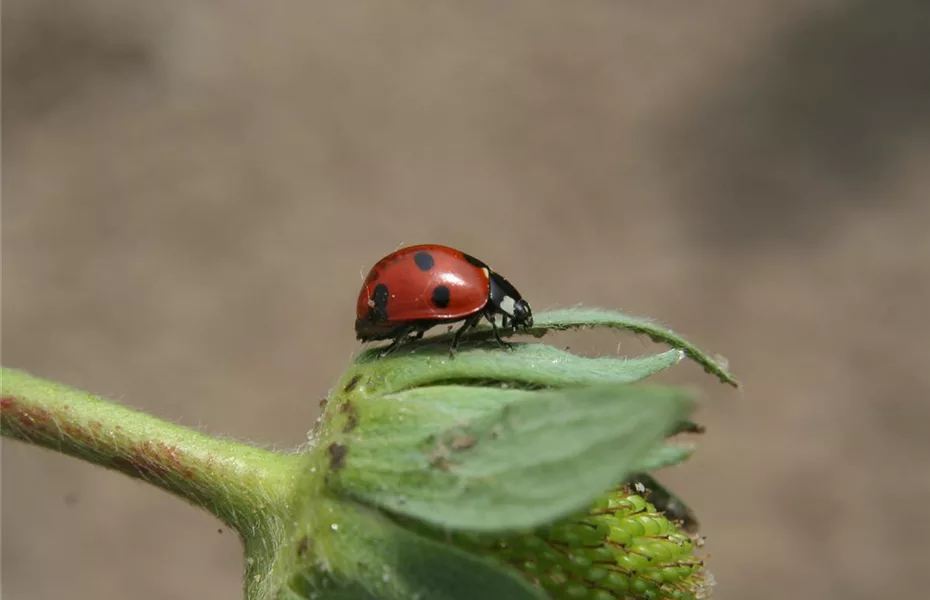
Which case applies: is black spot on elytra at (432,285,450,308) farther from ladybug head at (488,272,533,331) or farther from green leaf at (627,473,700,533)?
green leaf at (627,473,700,533)

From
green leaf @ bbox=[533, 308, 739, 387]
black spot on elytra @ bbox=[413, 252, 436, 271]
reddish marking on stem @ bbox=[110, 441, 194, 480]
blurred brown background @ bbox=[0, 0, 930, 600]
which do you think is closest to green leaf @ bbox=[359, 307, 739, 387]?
green leaf @ bbox=[533, 308, 739, 387]

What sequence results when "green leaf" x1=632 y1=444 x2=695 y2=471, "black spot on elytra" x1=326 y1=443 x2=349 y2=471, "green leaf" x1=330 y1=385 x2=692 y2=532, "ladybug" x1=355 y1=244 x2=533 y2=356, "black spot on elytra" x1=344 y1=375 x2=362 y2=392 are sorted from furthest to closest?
"ladybug" x1=355 y1=244 x2=533 y2=356
"black spot on elytra" x1=344 y1=375 x2=362 y2=392
"black spot on elytra" x1=326 y1=443 x2=349 y2=471
"green leaf" x1=632 y1=444 x2=695 y2=471
"green leaf" x1=330 y1=385 x2=692 y2=532

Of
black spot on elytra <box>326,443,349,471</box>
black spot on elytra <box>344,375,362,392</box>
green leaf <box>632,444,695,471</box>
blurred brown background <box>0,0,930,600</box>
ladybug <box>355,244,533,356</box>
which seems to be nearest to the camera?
green leaf <box>632,444,695,471</box>

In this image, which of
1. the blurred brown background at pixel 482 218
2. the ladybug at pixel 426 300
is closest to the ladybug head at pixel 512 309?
the ladybug at pixel 426 300

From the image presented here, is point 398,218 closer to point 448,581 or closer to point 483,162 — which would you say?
point 483,162

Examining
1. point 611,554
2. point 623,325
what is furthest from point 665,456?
point 623,325

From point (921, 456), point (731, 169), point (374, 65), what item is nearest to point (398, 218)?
point (374, 65)

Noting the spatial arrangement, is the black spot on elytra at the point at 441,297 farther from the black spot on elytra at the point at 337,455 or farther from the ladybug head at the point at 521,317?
the black spot on elytra at the point at 337,455
